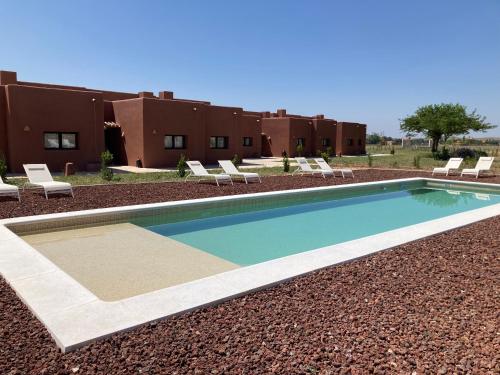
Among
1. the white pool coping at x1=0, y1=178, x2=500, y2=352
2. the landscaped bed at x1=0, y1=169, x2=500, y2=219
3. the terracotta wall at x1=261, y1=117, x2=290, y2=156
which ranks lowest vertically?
the white pool coping at x1=0, y1=178, x2=500, y2=352

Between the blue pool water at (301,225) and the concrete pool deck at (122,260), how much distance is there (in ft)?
2.22

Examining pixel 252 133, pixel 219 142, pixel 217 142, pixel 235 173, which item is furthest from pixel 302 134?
pixel 235 173

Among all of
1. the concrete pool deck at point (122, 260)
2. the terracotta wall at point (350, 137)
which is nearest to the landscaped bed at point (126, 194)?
the concrete pool deck at point (122, 260)

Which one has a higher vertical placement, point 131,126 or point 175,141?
point 131,126

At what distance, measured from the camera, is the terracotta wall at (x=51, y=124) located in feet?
55.7

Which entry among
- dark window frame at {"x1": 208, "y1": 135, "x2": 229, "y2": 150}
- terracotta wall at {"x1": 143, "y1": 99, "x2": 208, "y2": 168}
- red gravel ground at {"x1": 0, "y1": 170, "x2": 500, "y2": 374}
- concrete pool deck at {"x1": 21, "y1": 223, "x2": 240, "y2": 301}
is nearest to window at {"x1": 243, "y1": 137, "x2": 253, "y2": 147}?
dark window frame at {"x1": 208, "y1": 135, "x2": 229, "y2": 150}

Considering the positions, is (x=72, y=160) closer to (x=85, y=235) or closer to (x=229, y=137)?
(x=229, y=137)

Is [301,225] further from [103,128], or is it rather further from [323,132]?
[323,132]

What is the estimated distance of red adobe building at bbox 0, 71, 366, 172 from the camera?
1714cm

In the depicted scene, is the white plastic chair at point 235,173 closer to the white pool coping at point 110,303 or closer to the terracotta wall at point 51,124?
the terracotta wall at point 51,124

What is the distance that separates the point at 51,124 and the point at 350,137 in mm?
31418

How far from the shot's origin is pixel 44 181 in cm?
1077

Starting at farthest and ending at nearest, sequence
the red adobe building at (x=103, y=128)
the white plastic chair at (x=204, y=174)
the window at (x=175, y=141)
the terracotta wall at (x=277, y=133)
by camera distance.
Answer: the terracotta wall at (x=277, y=133) → the window at (x=175, y=141) → the red adobe building at (x=103, y=128) → the white plastic chair at (x=204, y=174)

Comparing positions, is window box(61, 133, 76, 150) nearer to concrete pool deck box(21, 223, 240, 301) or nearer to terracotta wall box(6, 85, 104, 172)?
terracotta wall box(6, 85, 104, 172)
